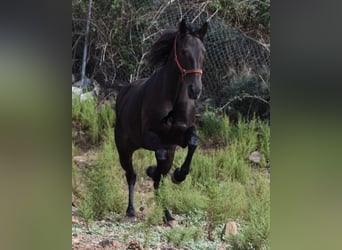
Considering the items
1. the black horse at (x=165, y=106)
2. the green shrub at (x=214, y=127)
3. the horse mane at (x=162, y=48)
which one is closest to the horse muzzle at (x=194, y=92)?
the black horse at (x=165, y=106)

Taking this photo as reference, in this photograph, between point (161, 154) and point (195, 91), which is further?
point (161, 154)

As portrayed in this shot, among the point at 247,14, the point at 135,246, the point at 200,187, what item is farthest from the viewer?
the point at 135,246

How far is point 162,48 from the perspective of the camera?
129 inches

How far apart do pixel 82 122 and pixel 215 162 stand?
96 centimetres

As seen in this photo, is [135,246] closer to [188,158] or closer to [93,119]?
[188,158]

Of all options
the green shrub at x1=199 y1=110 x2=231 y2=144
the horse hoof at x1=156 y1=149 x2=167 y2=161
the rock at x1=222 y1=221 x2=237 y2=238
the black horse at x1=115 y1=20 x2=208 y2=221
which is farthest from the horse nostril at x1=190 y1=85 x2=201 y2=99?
the rock at x1=222 y1=221 x2=237 y2=238

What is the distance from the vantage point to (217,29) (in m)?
3.21

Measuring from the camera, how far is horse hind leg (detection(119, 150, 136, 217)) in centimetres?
338

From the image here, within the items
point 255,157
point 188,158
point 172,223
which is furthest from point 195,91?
point 172,223

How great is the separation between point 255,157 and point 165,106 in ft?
2.22

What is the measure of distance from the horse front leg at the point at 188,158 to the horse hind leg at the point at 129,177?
0.29 metres
